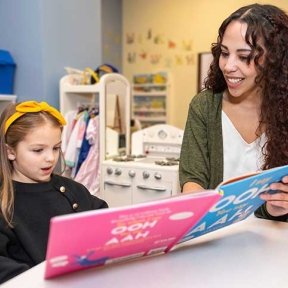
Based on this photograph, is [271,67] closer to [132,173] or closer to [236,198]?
[236,198]

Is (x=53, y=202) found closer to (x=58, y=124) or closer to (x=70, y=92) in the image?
(x=58, y=124)

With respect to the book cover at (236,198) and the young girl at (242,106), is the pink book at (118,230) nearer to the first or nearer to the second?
the book cover at (236,198)

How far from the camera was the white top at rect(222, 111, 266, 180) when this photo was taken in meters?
1.21

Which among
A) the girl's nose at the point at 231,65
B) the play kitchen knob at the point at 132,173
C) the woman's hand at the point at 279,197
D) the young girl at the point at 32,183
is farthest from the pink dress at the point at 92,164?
the woman's hand at the point at 279,197

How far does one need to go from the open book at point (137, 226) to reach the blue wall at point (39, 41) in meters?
1.91

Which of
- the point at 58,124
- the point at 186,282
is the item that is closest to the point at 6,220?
the point at 58,124

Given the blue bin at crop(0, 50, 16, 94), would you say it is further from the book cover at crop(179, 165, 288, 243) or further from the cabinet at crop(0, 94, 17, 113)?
the book cover at crop(179, 165, 288, 243)

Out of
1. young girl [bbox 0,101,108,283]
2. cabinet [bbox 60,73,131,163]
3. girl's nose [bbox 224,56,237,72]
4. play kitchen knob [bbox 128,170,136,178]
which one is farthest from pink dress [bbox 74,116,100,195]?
girl's nose [bbox 224,56,237,72]

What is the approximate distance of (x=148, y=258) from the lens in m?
0.71

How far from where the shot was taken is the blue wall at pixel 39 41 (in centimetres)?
232

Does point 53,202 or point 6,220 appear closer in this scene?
point 6,220

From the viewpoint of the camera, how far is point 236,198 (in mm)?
692

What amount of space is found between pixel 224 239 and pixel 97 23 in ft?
7.56

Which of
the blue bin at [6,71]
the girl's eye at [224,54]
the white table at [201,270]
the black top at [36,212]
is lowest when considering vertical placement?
the black top at [36,212]
